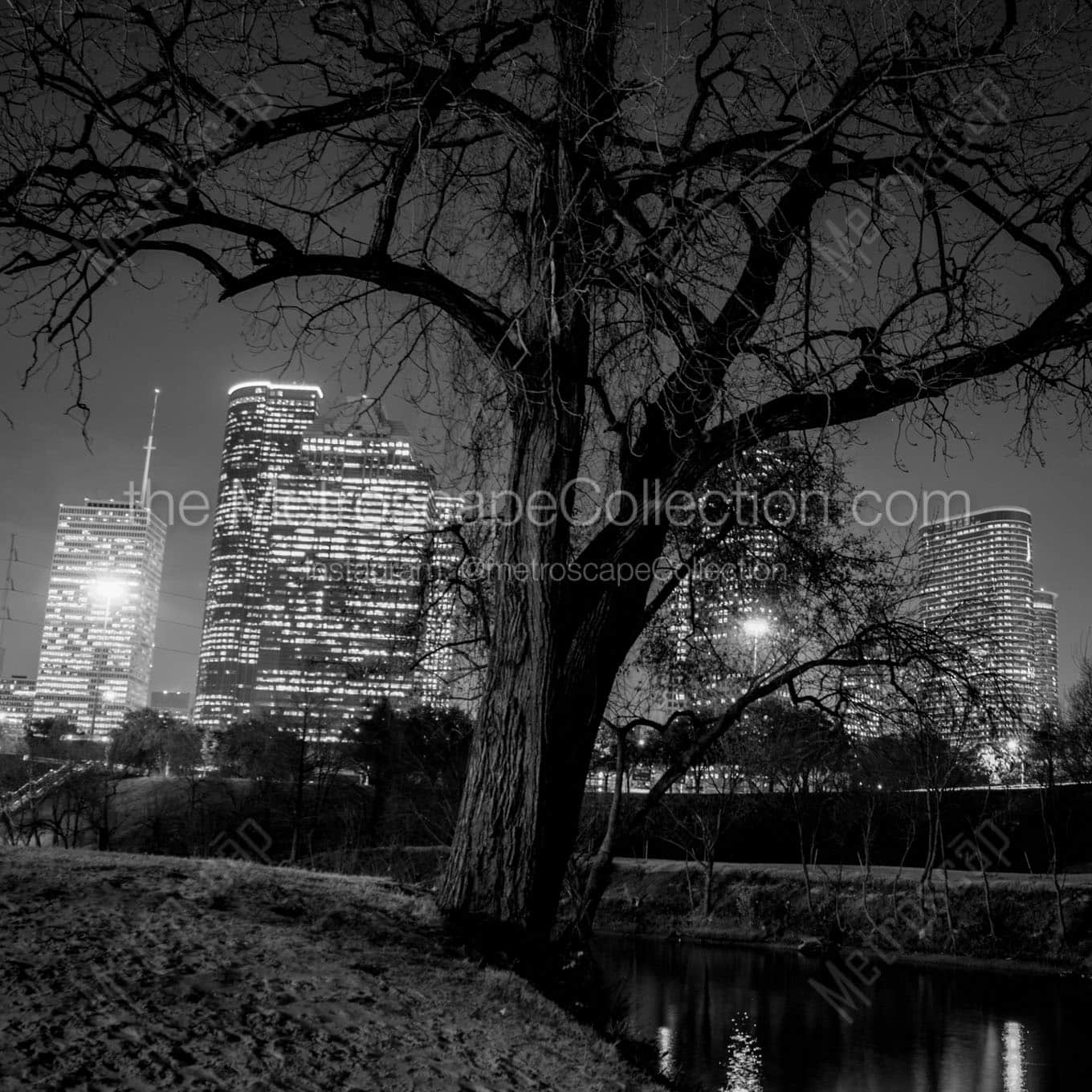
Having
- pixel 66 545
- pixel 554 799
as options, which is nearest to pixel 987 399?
pixel 554 799

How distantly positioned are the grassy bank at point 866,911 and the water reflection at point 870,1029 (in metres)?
2.38

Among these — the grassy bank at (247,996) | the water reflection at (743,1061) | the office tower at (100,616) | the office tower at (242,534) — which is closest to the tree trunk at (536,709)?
the grassy bank at (247,996)

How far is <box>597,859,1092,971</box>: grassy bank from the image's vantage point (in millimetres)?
31312

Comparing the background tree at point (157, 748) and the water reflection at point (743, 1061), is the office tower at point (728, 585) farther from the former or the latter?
the background tree at point (157, 748)

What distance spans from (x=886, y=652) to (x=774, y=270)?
164 inches

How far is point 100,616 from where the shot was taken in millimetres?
132750

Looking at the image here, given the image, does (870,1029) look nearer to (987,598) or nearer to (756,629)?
(987,598)

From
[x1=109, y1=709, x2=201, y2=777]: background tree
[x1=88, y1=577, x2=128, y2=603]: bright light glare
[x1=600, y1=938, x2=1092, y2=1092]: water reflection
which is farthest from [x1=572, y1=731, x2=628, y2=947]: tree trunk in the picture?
[x1=88, y1=577, x2=128, y2=603]: bright light glare

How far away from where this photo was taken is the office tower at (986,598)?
830cm

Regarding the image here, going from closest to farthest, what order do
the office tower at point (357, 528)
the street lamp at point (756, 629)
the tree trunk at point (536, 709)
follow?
1. the tree trunk at point (536, 709)
2. the office tower at point (357, 528)
3. the street lamp at point (756, 629)

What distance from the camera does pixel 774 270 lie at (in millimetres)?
5953

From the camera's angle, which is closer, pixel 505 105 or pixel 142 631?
pixel 505 105

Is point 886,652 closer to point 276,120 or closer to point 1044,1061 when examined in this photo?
point 276,120

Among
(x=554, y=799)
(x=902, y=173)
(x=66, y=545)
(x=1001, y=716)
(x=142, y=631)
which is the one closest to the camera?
(x=902, y=173)
